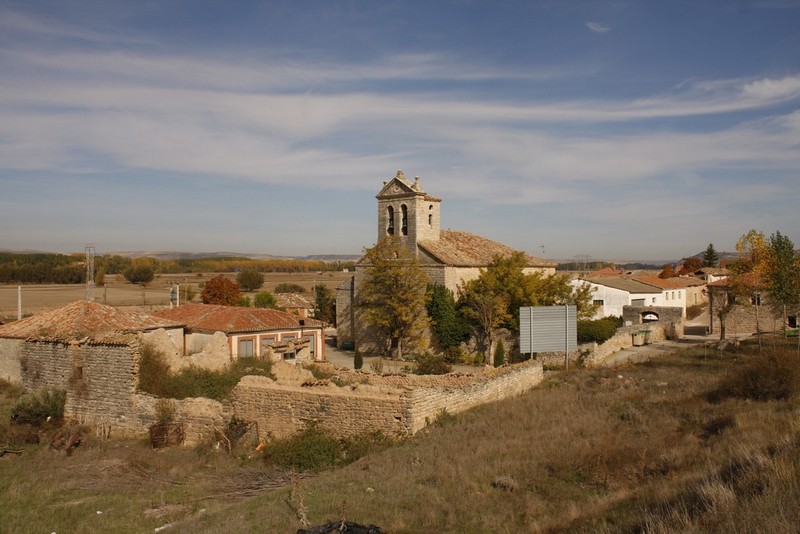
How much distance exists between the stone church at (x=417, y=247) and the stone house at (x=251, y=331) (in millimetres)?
5540

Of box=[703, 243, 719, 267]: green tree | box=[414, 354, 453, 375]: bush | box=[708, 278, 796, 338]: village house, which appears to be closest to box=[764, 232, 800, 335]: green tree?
box=[708, 278, 796, 338]: village house

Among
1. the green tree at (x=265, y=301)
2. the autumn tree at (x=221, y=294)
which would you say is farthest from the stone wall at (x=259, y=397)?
the green tree at (x=265, y=301)

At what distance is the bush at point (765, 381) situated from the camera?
14859 millimetres

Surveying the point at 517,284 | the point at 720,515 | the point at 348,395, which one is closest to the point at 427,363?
the point at 517,284

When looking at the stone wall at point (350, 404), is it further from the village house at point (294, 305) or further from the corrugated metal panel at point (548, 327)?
the village house at point (294, 305)

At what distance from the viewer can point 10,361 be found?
20766 mm

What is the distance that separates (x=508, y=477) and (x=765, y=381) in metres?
9.04

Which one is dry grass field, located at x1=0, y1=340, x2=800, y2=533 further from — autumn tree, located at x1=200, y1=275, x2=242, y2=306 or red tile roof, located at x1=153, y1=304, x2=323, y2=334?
autumn tree, located at x1=200, y1=275, x2=242, y2=306

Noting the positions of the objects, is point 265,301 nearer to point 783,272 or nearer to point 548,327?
point 548,327

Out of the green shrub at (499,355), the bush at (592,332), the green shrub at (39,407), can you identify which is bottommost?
the green shrub at (499,355)

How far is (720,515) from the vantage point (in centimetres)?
614

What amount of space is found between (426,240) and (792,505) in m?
29.7

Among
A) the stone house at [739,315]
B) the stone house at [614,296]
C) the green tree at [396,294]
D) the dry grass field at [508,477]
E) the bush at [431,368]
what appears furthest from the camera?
the stone house at [614,296]

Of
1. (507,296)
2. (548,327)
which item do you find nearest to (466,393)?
(548,327)
